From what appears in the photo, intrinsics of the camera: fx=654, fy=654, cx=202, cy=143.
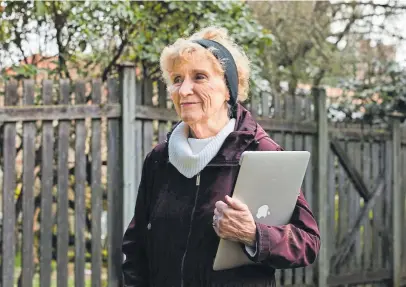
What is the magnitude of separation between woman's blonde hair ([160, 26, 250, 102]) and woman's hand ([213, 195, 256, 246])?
0.48m

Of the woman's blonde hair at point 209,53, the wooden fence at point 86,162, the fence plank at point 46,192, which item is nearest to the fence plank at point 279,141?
the wooden fence at point 86,162

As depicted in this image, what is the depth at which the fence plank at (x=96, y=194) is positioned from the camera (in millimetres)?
4562

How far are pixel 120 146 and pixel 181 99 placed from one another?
243 cm

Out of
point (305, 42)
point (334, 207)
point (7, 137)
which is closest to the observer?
point (7, 137)

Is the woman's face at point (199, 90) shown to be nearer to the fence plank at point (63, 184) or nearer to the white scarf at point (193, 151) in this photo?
the white scarf at point (193, 151)

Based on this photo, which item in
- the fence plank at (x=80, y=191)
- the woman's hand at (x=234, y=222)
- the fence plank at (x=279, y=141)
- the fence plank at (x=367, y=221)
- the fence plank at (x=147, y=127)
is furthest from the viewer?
the fence plank at (x=367, y=221)

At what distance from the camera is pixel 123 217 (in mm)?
4621

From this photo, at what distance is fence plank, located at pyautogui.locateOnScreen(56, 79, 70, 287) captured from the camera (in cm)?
440

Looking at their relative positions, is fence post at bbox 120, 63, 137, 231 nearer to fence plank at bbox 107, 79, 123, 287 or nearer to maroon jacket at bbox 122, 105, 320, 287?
fence plank at bbox 107, 79, 123, 287

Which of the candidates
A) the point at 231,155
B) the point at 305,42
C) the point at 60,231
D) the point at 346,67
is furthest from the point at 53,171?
the point at 346,67

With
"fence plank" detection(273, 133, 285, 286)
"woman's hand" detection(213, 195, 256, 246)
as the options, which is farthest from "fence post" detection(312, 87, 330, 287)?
"woman's hand" detection(213, 195, 256, 246)

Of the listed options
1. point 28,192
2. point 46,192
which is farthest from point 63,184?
point 28,192

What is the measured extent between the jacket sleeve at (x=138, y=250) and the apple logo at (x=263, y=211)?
1.63ft

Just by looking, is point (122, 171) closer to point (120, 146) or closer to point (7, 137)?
point (120, 146)
